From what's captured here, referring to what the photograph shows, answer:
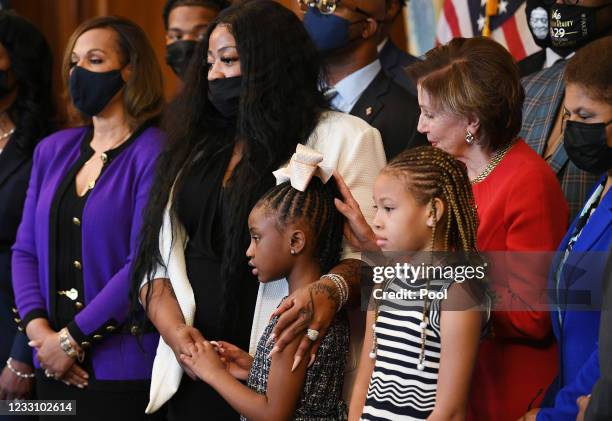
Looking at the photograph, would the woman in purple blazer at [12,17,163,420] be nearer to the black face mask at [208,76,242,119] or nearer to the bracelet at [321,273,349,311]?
the black face mask at [208,76,242,119]

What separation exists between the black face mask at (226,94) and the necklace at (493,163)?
0.79 meters

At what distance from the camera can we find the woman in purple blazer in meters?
3.34

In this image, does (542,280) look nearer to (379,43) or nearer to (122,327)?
(122,327)

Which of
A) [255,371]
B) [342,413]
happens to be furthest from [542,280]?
[255,371]

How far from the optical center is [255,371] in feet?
8.82

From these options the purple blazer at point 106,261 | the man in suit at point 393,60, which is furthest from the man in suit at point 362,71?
the purple blazer at point 106,261

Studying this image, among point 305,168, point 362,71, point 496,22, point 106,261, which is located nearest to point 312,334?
point 305,168

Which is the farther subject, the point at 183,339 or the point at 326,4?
the point at 326,4

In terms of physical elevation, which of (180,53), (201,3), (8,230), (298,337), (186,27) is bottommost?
(8,230)

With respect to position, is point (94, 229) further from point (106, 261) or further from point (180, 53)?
point (180, 53)

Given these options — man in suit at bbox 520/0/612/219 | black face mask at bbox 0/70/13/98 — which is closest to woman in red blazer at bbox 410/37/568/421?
man in suit at bbox 520/0/612/219

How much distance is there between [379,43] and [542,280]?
1.88m

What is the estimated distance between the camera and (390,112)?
12.1ft

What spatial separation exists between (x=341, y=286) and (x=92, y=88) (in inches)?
57.2
